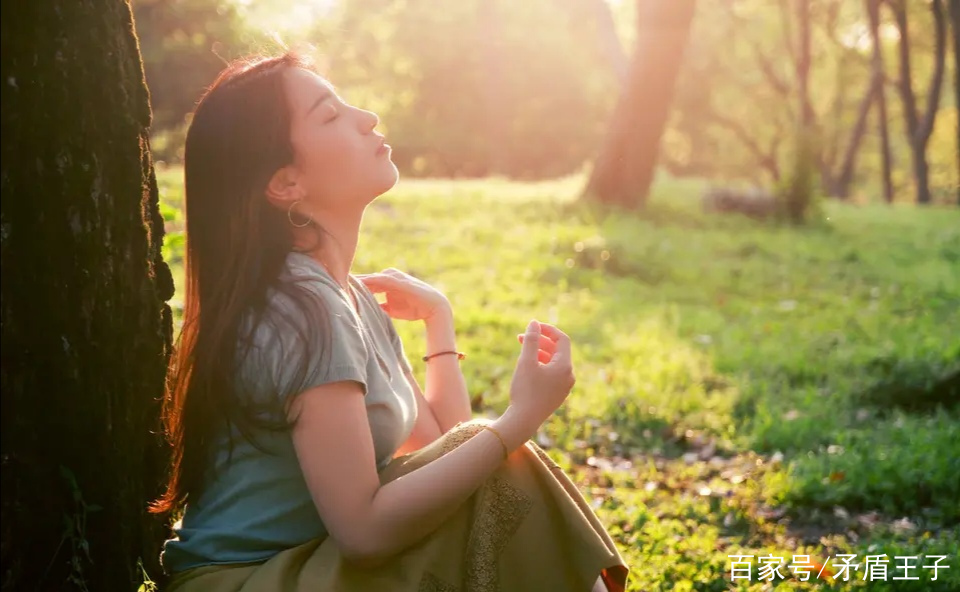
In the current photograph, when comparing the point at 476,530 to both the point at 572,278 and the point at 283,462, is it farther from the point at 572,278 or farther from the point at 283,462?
the point at 572,278

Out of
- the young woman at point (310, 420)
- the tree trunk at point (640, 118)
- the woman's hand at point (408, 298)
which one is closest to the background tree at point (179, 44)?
the tree trunk at point (640, 118)

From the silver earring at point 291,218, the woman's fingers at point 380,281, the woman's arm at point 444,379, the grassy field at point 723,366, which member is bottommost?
the grassy field at point 723,366

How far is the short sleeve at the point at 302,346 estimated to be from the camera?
91.4 inches

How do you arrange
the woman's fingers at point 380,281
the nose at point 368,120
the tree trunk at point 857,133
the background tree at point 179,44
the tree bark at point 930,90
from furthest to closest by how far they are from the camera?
the tree trunk at point 857,133 < the background tree at point 179,44 < the tree bark at point 930,90 < the woman's fingers at point 380,281 < the nose at point 368,120

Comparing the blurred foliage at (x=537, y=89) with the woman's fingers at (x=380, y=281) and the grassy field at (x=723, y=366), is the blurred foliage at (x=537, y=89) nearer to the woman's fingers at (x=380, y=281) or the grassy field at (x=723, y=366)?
the grassy field at (x=723, y=366)

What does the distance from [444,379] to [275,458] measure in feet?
2.91

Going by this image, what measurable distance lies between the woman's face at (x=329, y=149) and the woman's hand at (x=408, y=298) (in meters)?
0.61

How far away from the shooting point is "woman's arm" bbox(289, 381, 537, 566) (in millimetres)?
2305

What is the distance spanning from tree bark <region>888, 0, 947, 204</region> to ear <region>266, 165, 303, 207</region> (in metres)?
21.8

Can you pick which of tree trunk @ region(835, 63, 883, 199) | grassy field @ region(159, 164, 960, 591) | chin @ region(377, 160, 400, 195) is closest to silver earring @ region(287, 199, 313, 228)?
chin @ region(377, 160, 400, 195)

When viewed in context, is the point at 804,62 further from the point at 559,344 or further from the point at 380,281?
the point at 559,344

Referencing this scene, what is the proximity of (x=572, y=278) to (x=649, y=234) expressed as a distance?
9.12ft

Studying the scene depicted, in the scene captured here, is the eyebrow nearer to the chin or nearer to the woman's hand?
the chin

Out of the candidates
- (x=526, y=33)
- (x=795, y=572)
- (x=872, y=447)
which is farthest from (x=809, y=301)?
(x=526, y=33)
